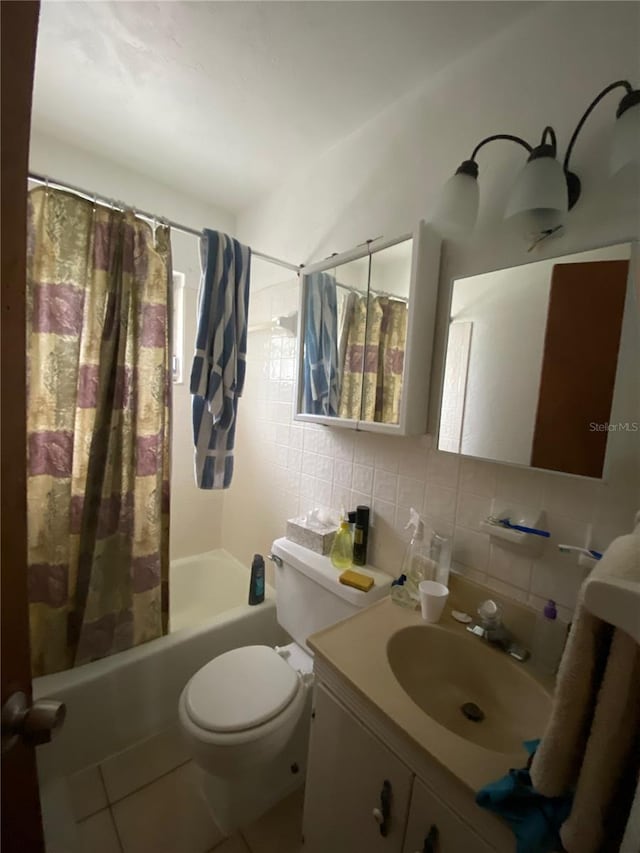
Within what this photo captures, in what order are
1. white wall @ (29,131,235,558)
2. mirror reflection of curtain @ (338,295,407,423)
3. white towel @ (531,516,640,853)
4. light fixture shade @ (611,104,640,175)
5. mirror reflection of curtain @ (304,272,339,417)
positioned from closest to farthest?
white towel @ (531,516,640,853), light fixture shade @ (611,104,640,175), mirror reflection of curtain @ (338,295,407,423), mirror reflection of curtain @ (304,272,339,417), white wall @ (29,131,235,558)

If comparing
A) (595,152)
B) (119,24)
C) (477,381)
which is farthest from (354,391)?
(119,24)

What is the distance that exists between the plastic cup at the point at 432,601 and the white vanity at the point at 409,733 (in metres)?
0.03

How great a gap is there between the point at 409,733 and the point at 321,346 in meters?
1.22

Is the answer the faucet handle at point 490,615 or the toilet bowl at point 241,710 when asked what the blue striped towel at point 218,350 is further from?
the faucet handle at point 490,615

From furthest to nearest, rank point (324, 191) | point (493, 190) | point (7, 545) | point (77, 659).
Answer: point (324, 191) → point (77, 659) → point (493, 190) → point (7, 545)

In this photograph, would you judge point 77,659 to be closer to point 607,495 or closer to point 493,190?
point 607,495

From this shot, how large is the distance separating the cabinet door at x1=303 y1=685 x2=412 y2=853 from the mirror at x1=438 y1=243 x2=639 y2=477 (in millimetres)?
742

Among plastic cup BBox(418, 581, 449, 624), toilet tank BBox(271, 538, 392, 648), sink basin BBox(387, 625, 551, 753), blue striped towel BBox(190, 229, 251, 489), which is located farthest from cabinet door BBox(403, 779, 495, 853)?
blue striped towel BBox(190, 229, 251, 489)

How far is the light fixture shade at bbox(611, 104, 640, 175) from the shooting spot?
68 centimetres

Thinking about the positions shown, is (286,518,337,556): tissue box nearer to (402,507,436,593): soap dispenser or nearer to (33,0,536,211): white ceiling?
(402,507,436,593): soap dispenser

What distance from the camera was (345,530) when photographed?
128cm

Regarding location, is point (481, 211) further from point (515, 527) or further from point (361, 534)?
point (361, 534)

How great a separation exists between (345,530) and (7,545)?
3.32 ft

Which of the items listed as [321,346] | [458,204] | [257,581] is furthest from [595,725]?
[257,581]
